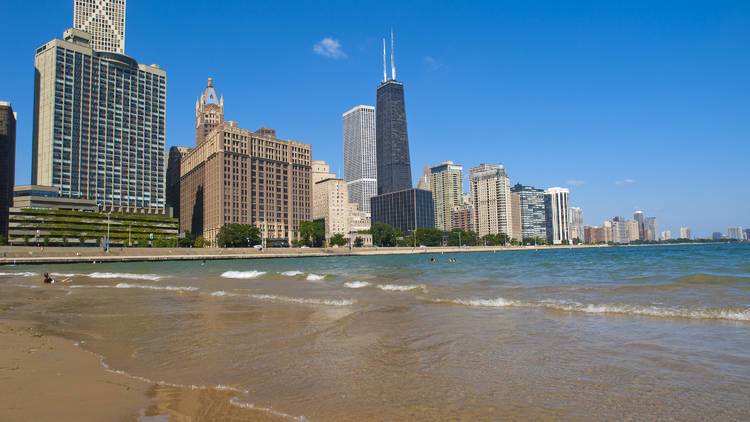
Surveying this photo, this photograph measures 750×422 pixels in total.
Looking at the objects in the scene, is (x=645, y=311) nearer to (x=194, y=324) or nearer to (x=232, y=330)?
(x=232, y=330)

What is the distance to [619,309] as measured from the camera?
15711 millimetres

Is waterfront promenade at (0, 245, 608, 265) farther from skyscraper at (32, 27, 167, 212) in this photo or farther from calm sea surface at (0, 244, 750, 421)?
calm sea surface at (0, 244, 750, 421)

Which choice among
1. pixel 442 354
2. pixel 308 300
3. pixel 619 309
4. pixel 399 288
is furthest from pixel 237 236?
pixel 442 354

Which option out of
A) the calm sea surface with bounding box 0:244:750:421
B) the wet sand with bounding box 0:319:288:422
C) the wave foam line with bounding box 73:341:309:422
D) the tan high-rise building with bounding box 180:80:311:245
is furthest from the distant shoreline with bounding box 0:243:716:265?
the wave foam line with bounding box 73:341:309:422

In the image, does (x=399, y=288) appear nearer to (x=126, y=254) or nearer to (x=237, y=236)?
(x=126, y=254)

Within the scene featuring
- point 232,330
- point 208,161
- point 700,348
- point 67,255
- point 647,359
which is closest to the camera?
point 647,359

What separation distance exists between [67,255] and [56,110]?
9016cm

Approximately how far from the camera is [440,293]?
897 inches

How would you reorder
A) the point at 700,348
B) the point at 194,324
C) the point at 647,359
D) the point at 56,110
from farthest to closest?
the point at 56,110 < the point at 194,324 < the point at 700,348 < the point at 647,359

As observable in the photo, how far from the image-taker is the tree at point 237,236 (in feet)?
514

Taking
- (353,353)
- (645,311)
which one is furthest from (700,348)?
(353,353)

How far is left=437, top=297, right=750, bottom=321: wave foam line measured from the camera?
1416 cm

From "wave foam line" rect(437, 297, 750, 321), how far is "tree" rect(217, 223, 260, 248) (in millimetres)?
147510

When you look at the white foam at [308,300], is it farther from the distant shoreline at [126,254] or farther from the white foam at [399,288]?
the distant shoreline at [126,254]
